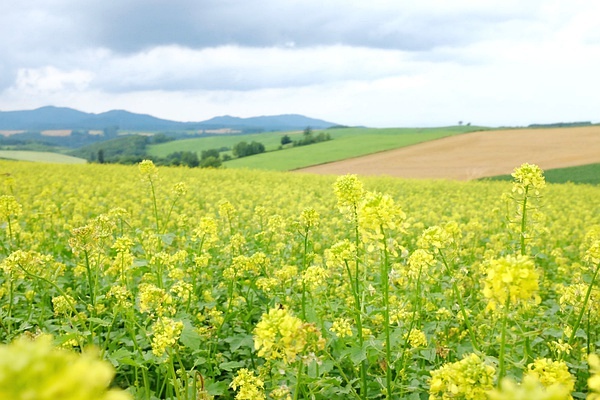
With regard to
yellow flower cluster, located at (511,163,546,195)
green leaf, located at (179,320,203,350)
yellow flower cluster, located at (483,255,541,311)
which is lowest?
green leaf, located at (179,320,203,350)

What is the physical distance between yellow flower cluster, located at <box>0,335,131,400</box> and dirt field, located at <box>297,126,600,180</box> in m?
36.5

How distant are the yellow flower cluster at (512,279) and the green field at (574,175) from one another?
34.6 m

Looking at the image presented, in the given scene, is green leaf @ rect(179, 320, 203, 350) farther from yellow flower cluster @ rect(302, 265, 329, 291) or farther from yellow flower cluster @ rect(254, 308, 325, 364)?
yellow flower cluster @ rect(254, 308, 325, 364)

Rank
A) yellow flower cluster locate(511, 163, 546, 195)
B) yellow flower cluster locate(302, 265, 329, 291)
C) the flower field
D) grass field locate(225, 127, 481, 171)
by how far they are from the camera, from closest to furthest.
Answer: the flower field → yellow flower cluster locate(511, 163, 546, 195) → yellow flower cluster locate(302, 265, 329, 291) → grass field locate(225, 127, 481, 171)

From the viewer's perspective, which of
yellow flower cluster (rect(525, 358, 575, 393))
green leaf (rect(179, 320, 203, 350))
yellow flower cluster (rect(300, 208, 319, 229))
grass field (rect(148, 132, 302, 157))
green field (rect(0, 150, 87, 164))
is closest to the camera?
yellow flower cluster (rect(525, 358, 575, 393))

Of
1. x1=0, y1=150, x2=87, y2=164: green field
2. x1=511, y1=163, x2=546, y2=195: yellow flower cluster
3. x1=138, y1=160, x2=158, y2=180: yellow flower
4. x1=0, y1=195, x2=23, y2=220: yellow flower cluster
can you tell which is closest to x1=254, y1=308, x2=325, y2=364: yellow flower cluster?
x1=511, y1=163, x2=546, y2=195: yellow flower cluster

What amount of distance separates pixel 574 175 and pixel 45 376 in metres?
39.6

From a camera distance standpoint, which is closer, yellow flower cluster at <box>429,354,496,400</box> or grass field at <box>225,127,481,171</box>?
yellow flower cluster at <box>429,354,496,400</box>

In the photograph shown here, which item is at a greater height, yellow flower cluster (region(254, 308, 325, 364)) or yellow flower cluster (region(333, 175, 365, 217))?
yellow flower cluster (region(333, 175, 365, 217))

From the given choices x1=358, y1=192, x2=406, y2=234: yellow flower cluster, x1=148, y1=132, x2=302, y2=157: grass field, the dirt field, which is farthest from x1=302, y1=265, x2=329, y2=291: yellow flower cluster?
x1=148, y1=132, x2=302, y2=157: grass field

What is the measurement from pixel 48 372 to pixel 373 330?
3.95m

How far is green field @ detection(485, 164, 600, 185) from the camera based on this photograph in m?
33.2

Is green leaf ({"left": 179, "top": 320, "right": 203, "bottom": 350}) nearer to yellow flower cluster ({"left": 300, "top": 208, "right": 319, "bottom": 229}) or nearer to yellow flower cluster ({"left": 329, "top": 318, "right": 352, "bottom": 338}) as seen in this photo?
yellow flower cluster ({"left": 329, "top": 318, "right": 352, "bottom": 338})

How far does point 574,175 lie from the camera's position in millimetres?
34844
